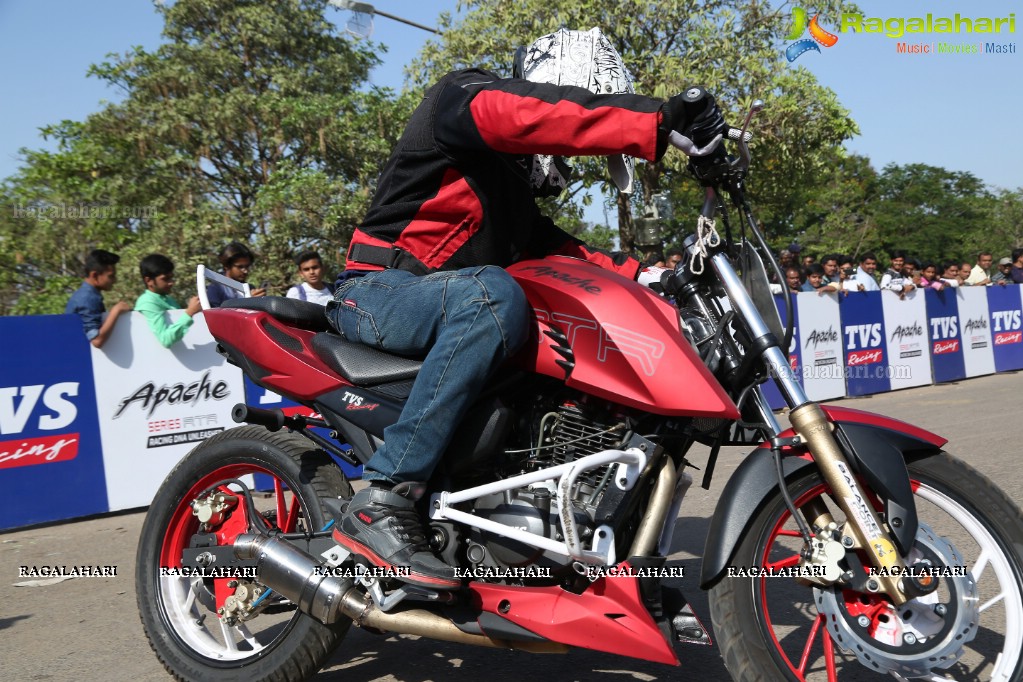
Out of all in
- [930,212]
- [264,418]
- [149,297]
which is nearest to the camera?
[264,418]

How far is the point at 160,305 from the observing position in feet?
22.6

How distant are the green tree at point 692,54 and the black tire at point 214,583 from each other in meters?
14.6

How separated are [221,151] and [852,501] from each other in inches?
956

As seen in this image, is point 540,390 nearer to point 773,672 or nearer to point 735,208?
point 735,208

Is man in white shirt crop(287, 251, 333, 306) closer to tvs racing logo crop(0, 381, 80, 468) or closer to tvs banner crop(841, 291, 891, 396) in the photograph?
tvs racing logo crop(0, 381, 80, 468)

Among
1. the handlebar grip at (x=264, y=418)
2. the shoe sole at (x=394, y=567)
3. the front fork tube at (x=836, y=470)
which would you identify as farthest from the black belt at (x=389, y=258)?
the front fork tube at (x=836, y=470)

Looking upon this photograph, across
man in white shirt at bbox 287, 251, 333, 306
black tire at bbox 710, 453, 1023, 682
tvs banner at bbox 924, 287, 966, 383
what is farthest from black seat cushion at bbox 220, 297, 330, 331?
tvs banner at bbox 924, 287, 966, 383

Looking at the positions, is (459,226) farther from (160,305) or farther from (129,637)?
(160,305)

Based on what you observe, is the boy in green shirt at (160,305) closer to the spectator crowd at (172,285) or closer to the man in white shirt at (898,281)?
the spectator crowd at (172,285)

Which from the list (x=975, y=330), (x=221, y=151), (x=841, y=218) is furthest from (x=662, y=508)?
(x=841, y=218)

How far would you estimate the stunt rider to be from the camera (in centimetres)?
245

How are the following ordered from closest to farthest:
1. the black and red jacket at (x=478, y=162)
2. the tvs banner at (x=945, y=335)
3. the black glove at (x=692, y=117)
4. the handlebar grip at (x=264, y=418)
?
the black glove at (x=692, y=117) < the black and red jacket at (x=478, y=162) < the handlebar grip at (x=264, y=418) < the tvs banner at (x=945, y=335)

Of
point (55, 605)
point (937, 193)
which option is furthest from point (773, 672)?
point (937, 193)

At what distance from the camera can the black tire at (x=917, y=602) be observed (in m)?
2.37
